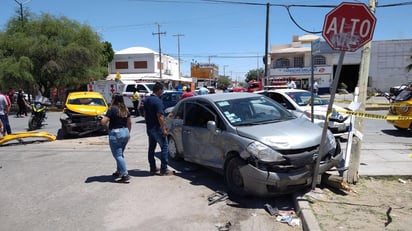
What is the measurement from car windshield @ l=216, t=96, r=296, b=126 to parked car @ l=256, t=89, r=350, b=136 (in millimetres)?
3123

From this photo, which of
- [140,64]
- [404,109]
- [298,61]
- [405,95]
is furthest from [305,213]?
[140,64]

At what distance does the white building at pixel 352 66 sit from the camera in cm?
4778

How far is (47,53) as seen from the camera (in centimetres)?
2886

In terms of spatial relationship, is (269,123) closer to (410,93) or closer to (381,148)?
(381,148)

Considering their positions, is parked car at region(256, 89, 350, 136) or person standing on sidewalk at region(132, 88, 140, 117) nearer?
parked car at region(256, 89, 350, 136)

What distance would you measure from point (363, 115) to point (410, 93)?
271 inches

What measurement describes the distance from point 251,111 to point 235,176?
1.35m

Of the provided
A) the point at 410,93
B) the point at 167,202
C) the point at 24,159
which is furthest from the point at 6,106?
the point at 410,93

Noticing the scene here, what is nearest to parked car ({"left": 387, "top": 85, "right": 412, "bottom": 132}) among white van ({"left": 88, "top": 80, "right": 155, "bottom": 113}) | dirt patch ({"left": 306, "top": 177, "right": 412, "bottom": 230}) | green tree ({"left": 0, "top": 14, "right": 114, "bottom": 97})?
dirt patch ({"left": 306, "top": 177, "right": 412, "bottom": 230})

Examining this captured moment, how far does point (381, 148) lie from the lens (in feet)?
30.9

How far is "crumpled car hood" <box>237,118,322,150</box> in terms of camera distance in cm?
547

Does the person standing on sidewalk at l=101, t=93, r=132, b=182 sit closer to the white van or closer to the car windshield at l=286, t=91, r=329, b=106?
the car windshield at l=286, t=91, r=329, b=106

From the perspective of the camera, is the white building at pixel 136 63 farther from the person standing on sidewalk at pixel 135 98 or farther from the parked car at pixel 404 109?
the parked car at pixel 404 109

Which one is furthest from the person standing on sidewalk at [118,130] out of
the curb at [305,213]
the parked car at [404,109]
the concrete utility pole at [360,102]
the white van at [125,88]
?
the white van at [125,88]
